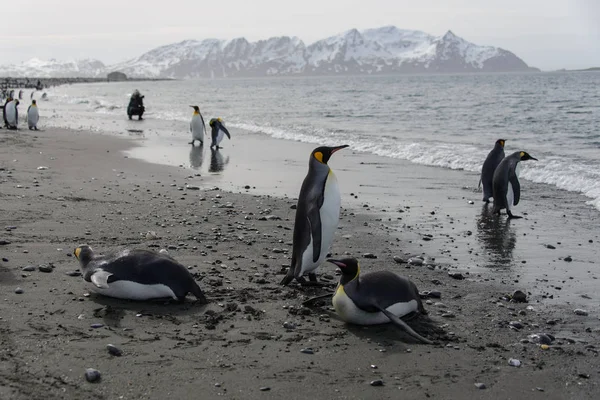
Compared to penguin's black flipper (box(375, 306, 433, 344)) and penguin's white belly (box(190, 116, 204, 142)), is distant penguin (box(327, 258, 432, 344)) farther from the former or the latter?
penguin's white belly (box(190, 116, 204, 142))

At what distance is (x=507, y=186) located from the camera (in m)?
10.1

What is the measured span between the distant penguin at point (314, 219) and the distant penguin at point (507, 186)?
4.29 meters

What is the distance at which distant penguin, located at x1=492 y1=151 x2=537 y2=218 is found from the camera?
995 centimetres

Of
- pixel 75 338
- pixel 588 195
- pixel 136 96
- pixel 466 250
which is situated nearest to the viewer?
pixel 75 338

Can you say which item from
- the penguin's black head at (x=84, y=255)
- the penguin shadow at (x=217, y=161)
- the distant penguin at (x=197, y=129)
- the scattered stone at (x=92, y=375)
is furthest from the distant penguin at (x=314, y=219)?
the distant penguin at (x=197, y=129)

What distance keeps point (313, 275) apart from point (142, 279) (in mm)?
1561

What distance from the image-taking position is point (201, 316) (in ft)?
16.7

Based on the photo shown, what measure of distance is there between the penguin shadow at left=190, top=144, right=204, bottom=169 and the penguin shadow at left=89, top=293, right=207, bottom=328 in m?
8.90

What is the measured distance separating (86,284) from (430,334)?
2.74 meters

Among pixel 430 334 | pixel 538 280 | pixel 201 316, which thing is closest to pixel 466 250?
pixel 538 280

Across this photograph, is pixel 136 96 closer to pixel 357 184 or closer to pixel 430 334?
pixel 357 184

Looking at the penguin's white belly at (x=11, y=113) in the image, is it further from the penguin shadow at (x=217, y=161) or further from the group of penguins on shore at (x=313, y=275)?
the group of penguins on shore at (x=313, y=275)

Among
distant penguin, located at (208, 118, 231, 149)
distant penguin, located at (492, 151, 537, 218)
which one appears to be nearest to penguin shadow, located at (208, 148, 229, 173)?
distant penguin, located at (208, 118, 231, 149)

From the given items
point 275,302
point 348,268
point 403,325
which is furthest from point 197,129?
point 403,325
